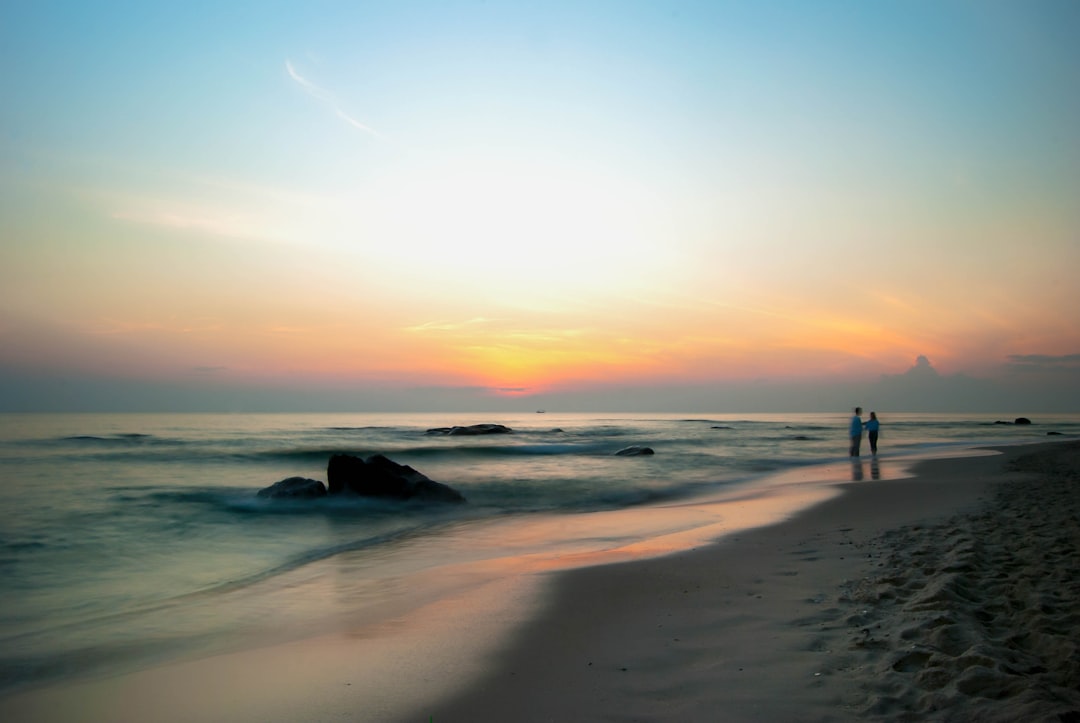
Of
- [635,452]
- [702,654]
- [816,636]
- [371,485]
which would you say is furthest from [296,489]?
[635,452]

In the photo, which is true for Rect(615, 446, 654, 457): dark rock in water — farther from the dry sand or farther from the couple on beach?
the dry sand

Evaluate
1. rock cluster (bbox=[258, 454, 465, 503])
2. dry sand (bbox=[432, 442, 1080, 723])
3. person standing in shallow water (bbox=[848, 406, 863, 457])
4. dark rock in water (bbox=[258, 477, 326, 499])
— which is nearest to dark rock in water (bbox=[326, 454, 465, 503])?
rock cluster (bbox=[258, 454, 465, 503])

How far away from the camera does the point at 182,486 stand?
21328 mm

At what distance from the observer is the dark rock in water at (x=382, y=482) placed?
56.7 feet

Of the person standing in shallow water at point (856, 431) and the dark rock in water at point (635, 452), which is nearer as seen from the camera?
the person standing in shallow water at point (856, 431)

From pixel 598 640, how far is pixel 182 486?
67.1 ft

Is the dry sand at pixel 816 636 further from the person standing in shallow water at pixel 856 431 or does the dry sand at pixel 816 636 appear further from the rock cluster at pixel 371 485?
the person standing in shallow water at pixel 856 431

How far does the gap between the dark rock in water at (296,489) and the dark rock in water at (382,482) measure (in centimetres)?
36

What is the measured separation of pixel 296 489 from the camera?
1744cm

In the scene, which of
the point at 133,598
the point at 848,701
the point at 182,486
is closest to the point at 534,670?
the point at 848,701

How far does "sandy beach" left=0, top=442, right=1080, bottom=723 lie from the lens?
375 cm

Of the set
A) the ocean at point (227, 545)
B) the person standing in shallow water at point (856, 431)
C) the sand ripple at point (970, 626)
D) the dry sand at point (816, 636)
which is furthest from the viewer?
the person standing in shallow water at point (856, 431)

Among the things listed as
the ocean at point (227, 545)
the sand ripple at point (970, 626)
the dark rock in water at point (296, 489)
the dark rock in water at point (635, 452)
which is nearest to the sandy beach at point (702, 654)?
the sand ripple at point (970, 626)

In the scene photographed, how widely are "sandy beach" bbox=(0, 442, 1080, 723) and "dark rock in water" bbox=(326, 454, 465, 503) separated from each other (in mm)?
9853
